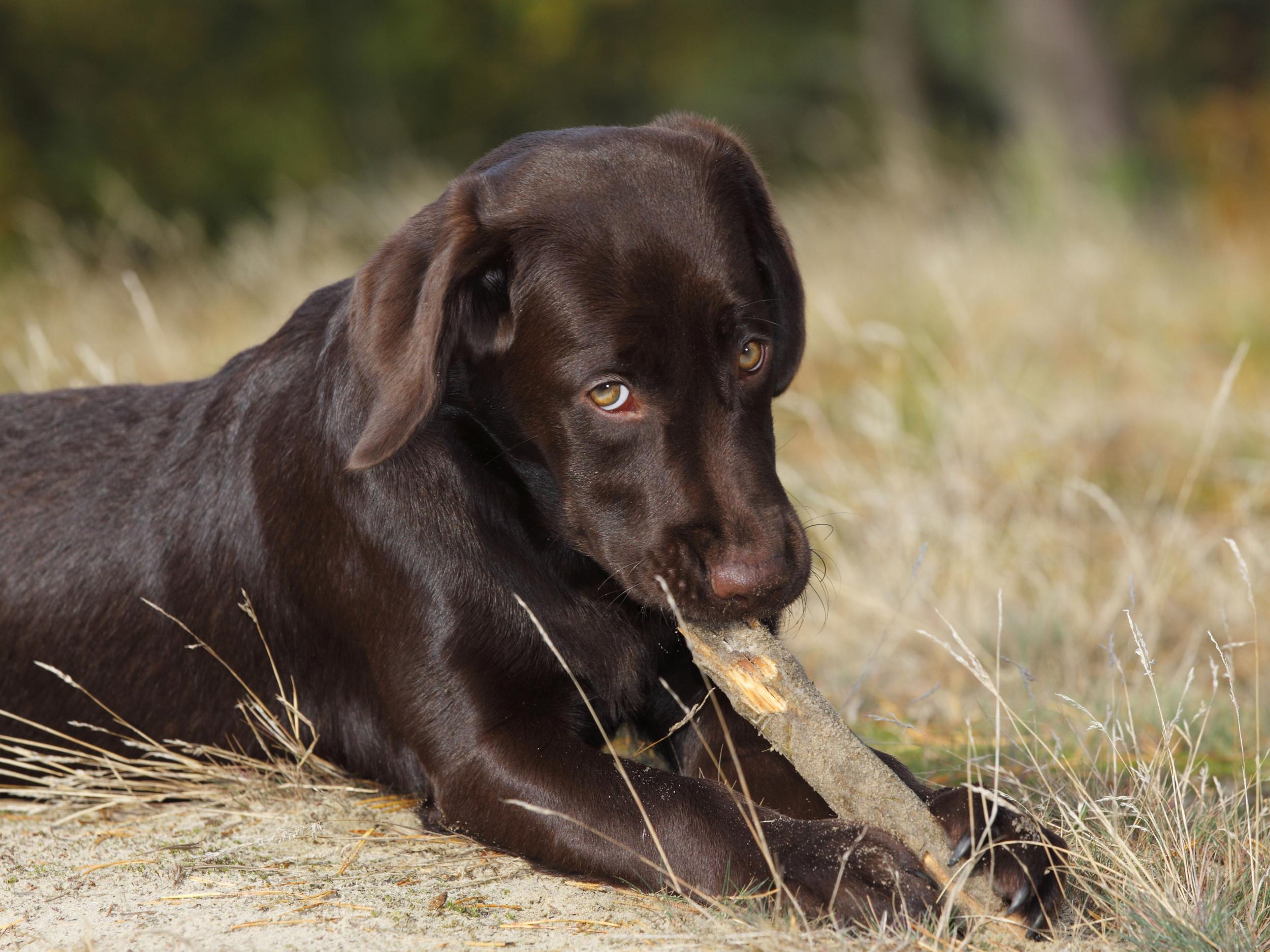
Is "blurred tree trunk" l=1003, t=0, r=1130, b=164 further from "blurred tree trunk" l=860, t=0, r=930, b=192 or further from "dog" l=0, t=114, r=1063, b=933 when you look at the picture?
"dog" l=0, t=114, r=1063, b=933

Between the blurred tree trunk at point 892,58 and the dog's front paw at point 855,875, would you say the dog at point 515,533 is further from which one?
the blurred tree trunk at point 892,58

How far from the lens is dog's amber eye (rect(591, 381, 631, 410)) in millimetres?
2666

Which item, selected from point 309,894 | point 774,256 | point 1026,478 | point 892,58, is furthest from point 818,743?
point 892,58

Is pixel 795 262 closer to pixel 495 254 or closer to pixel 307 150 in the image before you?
pixel 495 254

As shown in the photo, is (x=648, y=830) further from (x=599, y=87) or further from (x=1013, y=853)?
(x=599, y=87)

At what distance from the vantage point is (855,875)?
7.88 feet

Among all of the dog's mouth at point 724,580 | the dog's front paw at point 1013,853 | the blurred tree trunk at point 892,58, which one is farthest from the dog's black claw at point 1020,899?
the blurred tree trunk at point 892,58

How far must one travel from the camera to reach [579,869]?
2.57 meters

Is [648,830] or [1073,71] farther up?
[1073,71]

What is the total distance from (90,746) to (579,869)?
1212 mm

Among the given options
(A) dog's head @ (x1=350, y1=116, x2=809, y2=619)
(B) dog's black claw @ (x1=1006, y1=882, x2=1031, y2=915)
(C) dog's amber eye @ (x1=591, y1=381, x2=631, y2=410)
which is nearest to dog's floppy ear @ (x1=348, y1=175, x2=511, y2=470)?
(A) dog's head @ (x1=350, y1=116, x2=809, y2=619)

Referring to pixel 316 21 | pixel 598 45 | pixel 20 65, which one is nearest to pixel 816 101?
pixel 598 45

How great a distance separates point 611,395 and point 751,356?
0.99ft

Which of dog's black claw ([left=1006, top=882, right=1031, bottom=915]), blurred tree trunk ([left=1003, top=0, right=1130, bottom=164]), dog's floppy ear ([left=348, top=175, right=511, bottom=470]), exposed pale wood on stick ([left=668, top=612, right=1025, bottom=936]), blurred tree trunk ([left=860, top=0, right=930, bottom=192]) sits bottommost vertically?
dog's black claw ([left=1006, top=882, right=1031, bottom=915])
